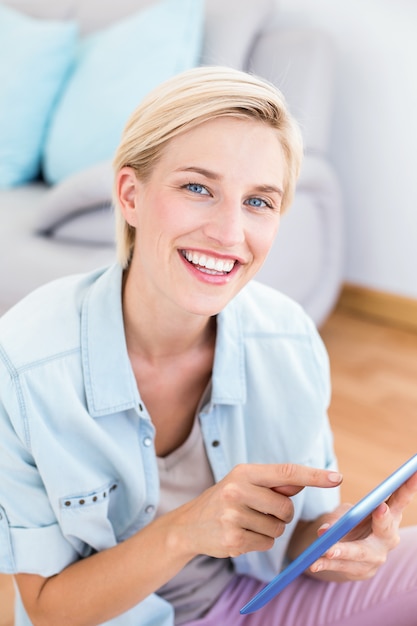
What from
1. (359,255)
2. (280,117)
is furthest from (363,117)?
(280,117)

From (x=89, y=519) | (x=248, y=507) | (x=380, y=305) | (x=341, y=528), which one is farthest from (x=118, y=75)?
(x=341, y=528)

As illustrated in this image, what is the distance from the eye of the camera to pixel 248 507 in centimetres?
94

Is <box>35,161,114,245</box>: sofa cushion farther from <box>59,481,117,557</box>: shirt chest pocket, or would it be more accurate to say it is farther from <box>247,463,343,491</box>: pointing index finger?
<box>247,463,343,491</box>: pointing index finger

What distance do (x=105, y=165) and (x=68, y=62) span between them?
79cm

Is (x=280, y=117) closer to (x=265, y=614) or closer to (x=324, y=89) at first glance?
(x=265, y=614)

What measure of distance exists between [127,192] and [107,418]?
0.96 feet

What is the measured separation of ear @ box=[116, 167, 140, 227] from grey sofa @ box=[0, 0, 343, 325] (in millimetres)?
959

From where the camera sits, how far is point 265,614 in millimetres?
1175

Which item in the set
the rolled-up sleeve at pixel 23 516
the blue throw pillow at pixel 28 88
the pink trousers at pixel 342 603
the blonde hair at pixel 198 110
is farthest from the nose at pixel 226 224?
the blue throw pillow at pixel 28 88

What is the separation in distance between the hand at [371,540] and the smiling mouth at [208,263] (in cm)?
32

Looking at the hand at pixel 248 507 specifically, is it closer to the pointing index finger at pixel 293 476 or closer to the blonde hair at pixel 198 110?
the pointing index finger at pixel 293 476

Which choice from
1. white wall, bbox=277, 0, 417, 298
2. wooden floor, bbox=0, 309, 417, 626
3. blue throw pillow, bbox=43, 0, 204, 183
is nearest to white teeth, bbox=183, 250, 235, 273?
wooden floor, bbox=0, 309, 417, 626

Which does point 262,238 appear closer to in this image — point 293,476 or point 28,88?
point 293,476

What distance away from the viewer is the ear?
1.12m
